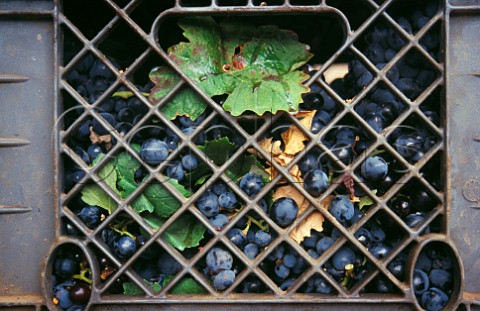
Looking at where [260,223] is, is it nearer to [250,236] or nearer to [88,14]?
[250,236]

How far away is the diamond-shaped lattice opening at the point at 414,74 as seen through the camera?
127 centimetres

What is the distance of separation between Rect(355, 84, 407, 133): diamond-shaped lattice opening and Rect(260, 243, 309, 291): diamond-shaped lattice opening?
0.41 m

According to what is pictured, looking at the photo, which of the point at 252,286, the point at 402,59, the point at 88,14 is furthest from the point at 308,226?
the point at 88,14

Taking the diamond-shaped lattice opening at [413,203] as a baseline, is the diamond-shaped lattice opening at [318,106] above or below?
above

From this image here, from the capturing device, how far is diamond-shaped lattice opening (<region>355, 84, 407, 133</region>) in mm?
1242

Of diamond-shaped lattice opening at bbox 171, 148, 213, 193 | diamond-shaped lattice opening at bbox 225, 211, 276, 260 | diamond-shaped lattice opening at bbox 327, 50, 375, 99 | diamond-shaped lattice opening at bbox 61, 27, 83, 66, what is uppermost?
diamond-shaped lattice opening at bbox 61, 27, 83, 66

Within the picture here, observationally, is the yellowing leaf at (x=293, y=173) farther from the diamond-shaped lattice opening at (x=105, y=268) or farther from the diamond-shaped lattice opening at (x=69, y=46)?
the diamond-shaped lattice opening at (x=69, y=46)

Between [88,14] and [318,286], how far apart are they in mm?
1039

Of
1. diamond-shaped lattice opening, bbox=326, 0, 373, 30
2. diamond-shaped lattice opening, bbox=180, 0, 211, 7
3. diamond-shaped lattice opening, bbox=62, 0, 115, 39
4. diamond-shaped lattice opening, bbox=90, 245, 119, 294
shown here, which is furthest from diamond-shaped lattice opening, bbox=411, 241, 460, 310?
diamond-shaped lattice opening, bbox=62, 0, 115, 39

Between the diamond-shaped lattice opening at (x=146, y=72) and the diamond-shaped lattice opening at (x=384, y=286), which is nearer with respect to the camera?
the diamond-shaped lattice opening at (x=384, y=286)

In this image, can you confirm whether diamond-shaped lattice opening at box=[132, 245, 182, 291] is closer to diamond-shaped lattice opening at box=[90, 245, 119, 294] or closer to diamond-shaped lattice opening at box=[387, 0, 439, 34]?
diamond-shaped lattice opening at box=[90, 245, 119, 294]

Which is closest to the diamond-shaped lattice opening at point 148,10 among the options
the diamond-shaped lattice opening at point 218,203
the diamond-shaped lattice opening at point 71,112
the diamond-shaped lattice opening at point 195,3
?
the diamond-shaped lattice opening at point 195,3

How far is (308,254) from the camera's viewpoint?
1.23m

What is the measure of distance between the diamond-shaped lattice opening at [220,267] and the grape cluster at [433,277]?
1.65 feet
